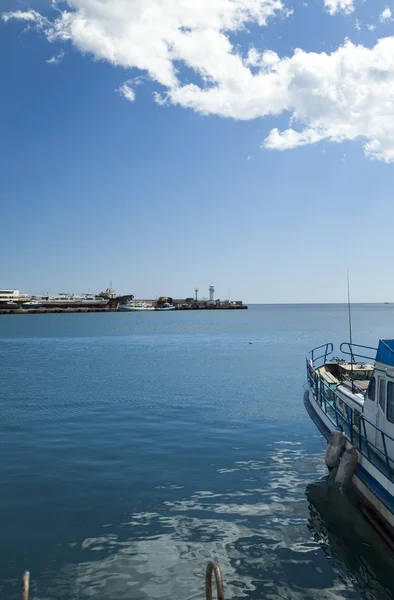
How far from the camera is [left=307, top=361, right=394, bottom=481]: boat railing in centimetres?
1289

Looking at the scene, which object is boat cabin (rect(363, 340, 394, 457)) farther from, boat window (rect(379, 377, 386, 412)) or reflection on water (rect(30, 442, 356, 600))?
reflection on water (rect(30, 442, 356, 600))

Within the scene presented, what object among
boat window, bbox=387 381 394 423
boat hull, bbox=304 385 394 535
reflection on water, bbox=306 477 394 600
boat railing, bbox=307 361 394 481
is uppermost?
boat window, bbox=387 381 394 423

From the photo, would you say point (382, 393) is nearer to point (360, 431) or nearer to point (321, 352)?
point (360, 431)

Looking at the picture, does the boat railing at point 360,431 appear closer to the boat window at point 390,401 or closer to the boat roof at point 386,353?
the boat window at point 390,401

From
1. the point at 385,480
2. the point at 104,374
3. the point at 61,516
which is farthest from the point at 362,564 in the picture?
the point at 104,374

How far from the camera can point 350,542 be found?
1200 centimetres

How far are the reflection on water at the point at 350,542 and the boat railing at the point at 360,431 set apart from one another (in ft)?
5.32

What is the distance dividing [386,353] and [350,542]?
5482 mm

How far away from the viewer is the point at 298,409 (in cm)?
2788

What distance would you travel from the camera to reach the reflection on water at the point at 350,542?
1036cm

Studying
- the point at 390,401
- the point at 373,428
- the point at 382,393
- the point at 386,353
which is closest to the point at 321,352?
the point at 373,428

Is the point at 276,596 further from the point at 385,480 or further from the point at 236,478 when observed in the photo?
the point at 236,478

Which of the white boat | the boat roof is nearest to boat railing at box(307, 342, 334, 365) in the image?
the white boat

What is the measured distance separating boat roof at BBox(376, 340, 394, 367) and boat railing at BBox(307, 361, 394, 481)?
191 centimetres
